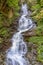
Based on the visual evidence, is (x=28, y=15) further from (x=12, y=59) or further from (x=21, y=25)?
(x=12, y=59)

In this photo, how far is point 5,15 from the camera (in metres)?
14.6

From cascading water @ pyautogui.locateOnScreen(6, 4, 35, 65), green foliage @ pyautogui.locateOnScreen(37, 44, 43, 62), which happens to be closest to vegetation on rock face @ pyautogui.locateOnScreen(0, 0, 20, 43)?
cascading water @ pyautogui.locateOnScreen(6, 4, 35, 65)

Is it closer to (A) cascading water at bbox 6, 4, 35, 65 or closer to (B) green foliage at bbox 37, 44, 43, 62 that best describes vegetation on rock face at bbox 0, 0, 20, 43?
(A) cascading water at bbox 6, 4, 35, 65

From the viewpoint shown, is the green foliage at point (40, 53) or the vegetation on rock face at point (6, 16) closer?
the green foliage at point (40, 53)

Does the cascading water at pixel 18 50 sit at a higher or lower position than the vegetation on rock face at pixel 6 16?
lower

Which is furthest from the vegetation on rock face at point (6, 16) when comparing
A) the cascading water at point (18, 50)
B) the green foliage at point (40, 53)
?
the green foliage at point (40, 53)

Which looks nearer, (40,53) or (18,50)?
(40,53)

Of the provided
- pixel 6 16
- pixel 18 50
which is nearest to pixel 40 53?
pixel 18 50

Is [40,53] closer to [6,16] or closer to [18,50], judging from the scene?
[18,50]

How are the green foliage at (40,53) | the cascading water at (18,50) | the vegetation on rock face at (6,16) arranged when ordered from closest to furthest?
the green foliage at (40,53), the cascading water at (18,50), the vegetation on rock face at (6,16)

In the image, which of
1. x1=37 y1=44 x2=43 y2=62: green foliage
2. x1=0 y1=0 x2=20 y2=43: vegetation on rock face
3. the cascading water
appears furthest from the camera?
x1=0 y1=0 x2=20 y2=43: vegetation on rock face

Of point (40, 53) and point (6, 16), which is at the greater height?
point (6, 16)

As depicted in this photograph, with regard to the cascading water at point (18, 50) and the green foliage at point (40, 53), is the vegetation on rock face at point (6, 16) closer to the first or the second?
the cascading water at point (18, 50)

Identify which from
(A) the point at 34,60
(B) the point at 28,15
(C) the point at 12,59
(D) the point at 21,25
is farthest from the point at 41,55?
(B) the point at 28,15
